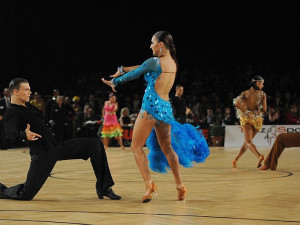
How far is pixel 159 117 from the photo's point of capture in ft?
19.7

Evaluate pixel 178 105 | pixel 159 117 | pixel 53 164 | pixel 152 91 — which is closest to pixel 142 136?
pixel 159 117

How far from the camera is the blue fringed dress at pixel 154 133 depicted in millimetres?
6012

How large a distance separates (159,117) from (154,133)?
1.35 feet

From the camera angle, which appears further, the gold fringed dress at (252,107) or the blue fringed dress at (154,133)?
the gold fringed dress at (252,107)

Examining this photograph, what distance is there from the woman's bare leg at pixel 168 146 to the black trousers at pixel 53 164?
663 mm

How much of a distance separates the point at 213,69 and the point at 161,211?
59.4 feet

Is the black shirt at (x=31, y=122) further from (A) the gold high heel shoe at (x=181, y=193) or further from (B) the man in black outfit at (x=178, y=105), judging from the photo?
(B) the man in black outfit at (x=178, y=105)

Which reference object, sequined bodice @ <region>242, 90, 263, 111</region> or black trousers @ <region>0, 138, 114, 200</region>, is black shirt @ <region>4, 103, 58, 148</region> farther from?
sequined bodice @ <region>242, 90, 263, 111</region>

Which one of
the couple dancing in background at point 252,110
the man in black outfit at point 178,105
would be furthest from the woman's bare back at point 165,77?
the man in black outfit at point 178,105

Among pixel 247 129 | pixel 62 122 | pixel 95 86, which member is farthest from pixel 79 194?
pixel 95 86

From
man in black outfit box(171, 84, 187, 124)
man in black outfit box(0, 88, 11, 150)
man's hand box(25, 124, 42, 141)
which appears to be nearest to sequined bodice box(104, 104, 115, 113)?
man in black outfit box(0, 88, 11, 150)

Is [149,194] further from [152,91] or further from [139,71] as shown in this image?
[139,71]

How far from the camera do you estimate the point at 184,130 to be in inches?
253

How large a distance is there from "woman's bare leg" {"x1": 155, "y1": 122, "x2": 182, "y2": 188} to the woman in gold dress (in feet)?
14.8
